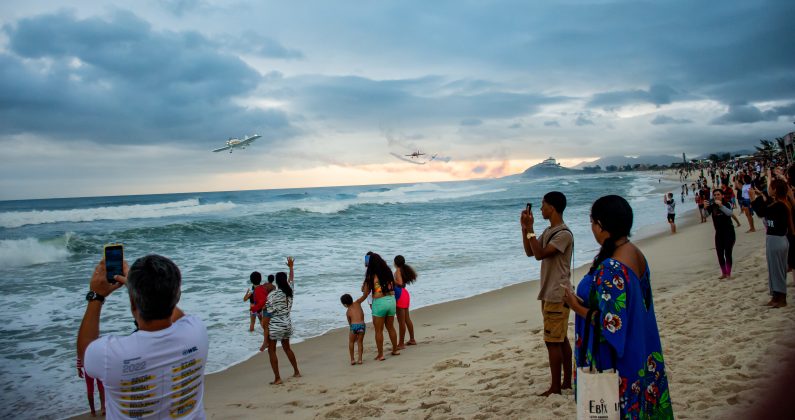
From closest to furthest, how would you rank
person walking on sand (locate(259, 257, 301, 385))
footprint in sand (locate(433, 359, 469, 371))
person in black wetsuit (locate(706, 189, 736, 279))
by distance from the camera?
footprint in sand (locate(433, 359, 469, 371)) < person walking on sand (locate(259, 257, 301, 385)) < person in black wetsuit (locate(706, 189, 736, 279))

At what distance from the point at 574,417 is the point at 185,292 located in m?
11.7

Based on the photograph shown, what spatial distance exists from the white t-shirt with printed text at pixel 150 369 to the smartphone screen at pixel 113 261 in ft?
1.83

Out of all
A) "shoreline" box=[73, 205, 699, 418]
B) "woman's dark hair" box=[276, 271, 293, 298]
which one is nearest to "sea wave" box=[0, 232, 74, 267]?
"shoreline" box=[73, 205, 699, 418]

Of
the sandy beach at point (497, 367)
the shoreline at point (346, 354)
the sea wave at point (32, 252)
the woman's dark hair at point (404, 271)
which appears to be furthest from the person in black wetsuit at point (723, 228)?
the sea wave at point (32, 252)

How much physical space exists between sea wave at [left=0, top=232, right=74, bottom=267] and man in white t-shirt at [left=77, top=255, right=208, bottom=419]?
23.5 meters

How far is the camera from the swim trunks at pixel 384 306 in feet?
26.2

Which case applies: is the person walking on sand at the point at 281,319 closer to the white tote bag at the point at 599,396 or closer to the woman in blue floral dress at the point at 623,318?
the woman in blue floral dress at the point at 623,318

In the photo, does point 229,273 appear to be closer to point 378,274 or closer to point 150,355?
point 378,274

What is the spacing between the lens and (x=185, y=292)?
13.7 m

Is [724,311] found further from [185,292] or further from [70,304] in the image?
[70,304]

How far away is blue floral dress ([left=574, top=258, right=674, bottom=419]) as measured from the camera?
2.64 meters

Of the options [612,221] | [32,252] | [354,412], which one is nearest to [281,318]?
[354,412]

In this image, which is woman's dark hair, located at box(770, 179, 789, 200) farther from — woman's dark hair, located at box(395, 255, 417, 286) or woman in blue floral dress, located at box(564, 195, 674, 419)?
woman in blue floral dress, located at box(564, 195, 674, 419)

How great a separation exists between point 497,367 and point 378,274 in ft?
7.68
